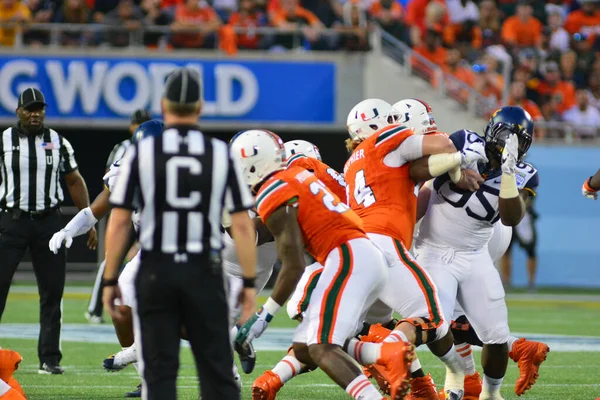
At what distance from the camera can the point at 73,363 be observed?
859cm

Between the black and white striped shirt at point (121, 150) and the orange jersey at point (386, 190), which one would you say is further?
the black and white striped shirt at point (121, 150)

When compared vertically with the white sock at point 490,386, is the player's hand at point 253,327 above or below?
above

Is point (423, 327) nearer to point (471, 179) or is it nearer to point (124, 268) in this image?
point (471, 179)

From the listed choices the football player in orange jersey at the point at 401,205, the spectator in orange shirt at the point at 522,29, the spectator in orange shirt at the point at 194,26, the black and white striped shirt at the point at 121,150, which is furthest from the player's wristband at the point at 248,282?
the spectator in orange shirt at the point at 522,29

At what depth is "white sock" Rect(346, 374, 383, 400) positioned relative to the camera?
17.4 feet

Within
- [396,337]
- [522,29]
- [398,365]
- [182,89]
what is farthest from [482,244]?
[522,29]

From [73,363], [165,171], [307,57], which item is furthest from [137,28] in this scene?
[165,171]

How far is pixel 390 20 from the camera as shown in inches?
711

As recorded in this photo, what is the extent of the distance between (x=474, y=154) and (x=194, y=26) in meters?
11.1

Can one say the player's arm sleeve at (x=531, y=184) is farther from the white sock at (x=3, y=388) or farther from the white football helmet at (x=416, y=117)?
the white sock at (x=3, y=388)

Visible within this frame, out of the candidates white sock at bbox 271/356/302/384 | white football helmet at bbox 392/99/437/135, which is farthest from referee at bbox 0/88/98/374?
white football helmet at bbox 392/99/437/135

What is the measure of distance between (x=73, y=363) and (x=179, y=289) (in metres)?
4.26

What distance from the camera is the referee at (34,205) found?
26.7ft

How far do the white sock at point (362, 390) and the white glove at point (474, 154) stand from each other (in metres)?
1.43
